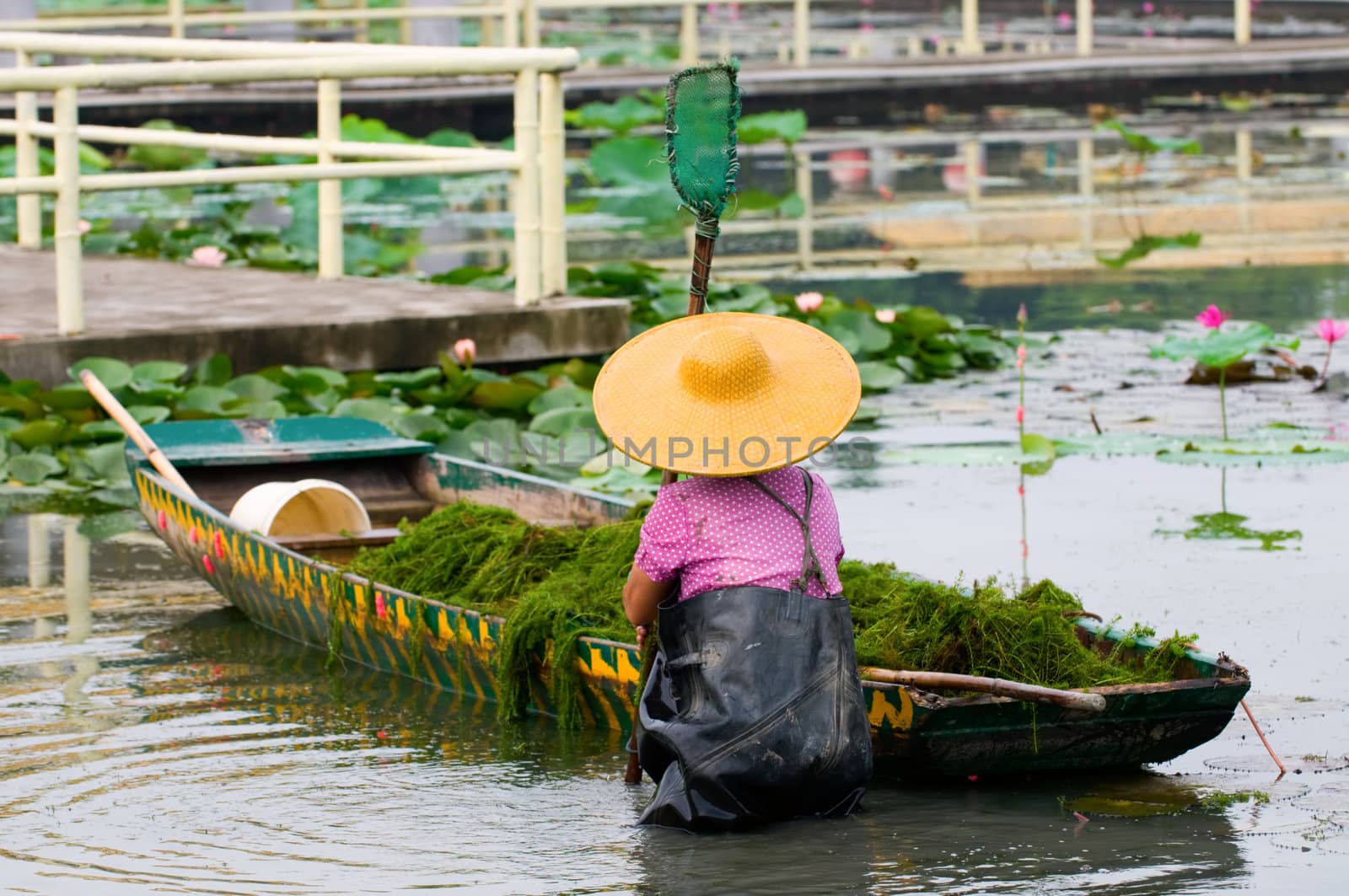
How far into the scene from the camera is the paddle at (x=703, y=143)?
4582 millimetres

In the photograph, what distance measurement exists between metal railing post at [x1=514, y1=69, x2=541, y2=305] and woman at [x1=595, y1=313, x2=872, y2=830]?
15.6 feet

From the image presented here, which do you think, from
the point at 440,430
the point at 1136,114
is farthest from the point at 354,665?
the point at 1136,114

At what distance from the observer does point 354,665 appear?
5.95 m

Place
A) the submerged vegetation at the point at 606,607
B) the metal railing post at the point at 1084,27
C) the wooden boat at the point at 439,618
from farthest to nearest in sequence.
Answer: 1. the metal railing post at the point at 1084,27
2. the submerged vegetation at the point at 606,607
3. the wooden boat at the point at 439,618

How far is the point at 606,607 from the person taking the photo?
536 centimetres

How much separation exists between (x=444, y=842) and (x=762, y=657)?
29.6 inches

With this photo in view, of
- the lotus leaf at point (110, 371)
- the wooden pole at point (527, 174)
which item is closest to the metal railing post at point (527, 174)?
the wooden pole at point (527, 174)

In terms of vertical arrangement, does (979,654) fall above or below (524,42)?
below

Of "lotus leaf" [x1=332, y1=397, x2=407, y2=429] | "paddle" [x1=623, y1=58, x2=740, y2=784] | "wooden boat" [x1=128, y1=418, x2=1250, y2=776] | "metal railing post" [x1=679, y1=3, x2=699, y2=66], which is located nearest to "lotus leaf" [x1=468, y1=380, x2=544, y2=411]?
"lotus leaf" [x1=332, y1=397, x2=407, y2=429]

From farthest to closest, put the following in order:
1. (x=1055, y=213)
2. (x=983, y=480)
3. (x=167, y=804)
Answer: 1. (x=1055, y=213)
2. (x=983, y=480)
3. (x=167, y=804)

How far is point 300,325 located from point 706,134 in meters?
4.95

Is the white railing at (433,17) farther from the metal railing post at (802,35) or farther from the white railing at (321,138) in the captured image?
the white railing at (321,138)

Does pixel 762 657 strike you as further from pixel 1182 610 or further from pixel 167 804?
pixel 1182 610

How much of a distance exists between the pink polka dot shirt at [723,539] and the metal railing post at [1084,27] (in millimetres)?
19483
